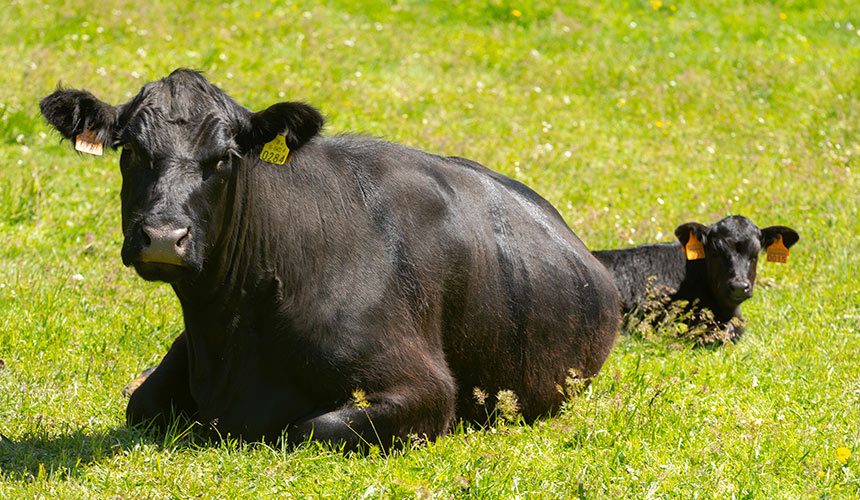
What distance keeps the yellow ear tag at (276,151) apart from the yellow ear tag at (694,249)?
5.27 m

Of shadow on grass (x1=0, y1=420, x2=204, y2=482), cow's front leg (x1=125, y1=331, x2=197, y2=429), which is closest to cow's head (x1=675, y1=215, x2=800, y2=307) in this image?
cow's front leg (x1=125, y1=331, x2=197, y2=429)

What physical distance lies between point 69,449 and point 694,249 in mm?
6398

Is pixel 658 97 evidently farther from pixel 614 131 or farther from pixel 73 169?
pixel 73 169

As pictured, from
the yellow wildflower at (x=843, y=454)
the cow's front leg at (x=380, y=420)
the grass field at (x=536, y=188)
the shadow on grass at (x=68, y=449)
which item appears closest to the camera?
the shadow on grass at (x=68, y=449)

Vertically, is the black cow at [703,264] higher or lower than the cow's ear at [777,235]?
lower

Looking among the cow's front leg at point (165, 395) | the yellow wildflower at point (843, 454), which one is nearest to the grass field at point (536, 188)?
the yellow wildflower at point (843, 454)

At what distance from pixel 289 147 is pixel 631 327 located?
419cm

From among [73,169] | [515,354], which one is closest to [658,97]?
[73,169]

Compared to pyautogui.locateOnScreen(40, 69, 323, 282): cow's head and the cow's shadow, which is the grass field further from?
pyautogui.locateOnScreen(40, 69, 323, 282): cow's head

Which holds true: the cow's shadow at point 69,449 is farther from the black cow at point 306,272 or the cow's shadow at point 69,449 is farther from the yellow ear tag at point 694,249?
the yellow ear tag at point 694,249

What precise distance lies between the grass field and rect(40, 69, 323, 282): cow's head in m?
1.15

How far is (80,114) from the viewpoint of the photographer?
5.23 m

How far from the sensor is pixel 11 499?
4473mm

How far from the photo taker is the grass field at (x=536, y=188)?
16.8 ft
